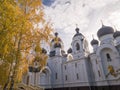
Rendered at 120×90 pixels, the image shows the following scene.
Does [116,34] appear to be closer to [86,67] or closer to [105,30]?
[105,30]

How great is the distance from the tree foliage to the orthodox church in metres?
17.9

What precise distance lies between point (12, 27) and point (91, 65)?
24.7m

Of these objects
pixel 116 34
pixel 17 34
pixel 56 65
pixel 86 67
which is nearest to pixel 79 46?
pixel 86 67

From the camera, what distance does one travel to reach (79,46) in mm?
31281

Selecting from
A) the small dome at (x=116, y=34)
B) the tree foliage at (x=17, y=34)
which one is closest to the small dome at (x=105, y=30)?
the small dome at (x=116, y=34)

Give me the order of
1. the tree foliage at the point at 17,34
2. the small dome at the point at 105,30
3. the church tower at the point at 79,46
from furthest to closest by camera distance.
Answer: the church tower at the point at 79,46
the small dome at the point at 105,30
the tree foliage at the point at 17,34

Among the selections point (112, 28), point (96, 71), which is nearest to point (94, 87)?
point (96, 71)

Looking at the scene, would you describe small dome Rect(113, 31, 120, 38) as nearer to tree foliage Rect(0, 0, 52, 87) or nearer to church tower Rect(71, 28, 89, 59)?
church tower Rect(71, 28, 89, 59)

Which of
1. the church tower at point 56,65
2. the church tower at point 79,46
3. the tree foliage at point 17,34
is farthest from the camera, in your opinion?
the church tower at point 56,65

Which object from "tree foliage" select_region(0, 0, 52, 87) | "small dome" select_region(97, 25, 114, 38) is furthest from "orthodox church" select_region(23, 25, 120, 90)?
"tree foliage" select_region(0, 0, 52, 87)

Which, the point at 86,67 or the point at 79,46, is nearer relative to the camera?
the point at 86,67

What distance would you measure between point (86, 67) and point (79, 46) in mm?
6536

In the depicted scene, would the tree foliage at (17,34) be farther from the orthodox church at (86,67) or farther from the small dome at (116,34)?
the small dome at (116,34)

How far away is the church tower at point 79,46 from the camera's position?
99.5 feet
